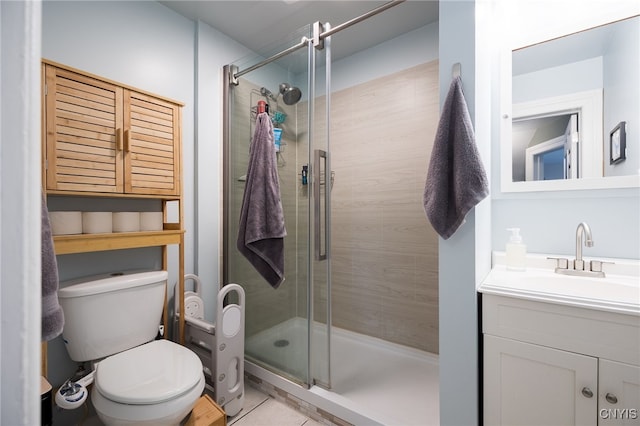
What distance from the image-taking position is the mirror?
4.01 ft

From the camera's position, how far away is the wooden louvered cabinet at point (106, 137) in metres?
1.24

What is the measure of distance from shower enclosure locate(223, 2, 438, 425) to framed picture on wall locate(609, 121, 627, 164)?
0.95 m

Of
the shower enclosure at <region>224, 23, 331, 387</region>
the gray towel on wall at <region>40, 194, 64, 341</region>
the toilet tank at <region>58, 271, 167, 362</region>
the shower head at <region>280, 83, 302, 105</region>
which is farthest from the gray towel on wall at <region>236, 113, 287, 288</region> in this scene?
the gray towel on wall at <region>40, 194, 64, 341</region>

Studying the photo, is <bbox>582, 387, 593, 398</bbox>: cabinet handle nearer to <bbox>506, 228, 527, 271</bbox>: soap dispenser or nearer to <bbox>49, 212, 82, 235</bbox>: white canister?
<bbox>506, 228, 527, 271</bbox>: soap dispenser

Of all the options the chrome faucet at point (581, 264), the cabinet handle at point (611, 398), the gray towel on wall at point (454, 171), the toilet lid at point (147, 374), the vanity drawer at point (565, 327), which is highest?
the gray towel on wall at point (454, 171)

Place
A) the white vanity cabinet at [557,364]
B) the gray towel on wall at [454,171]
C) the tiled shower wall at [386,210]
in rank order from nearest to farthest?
the white vanity cabinet at [557,364], the gray towel on wall at [454,171], the tiled shower wall at [386,210]

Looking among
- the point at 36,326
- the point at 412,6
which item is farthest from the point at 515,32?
the point at 36,326

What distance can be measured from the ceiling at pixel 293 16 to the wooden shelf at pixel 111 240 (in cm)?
130

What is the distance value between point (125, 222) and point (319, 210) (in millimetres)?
1019

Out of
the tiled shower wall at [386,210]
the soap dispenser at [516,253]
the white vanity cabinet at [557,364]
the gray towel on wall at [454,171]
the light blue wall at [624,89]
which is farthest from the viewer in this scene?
the tiled shower wall at [386,210]

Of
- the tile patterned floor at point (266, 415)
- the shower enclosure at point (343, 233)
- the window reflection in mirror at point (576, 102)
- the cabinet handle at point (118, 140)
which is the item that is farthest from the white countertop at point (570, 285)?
the cabinet handle at point (118, 140)

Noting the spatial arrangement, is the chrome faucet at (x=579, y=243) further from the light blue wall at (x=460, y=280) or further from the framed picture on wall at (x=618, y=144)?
the light blue wall at (x=460, y=280)

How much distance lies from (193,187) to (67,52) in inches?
36.4

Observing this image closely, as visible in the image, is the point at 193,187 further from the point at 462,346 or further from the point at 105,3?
the point at 462,346
